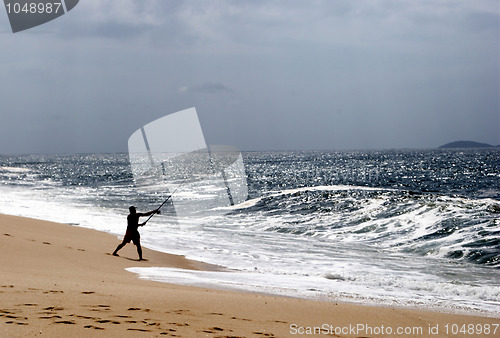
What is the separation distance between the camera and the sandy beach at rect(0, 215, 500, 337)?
4684 millimetres

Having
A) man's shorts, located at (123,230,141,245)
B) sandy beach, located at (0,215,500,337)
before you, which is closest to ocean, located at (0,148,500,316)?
sandy beach, located at (0,215,500,337)

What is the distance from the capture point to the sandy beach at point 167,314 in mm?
4684

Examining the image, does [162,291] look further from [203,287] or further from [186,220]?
[186,220]

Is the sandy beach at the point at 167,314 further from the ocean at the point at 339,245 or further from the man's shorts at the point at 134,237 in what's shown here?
the man's shorts at the point at 134,237

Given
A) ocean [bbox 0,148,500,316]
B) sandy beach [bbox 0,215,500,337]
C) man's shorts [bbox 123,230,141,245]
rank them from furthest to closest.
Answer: man's shorts [bbox 123,230,141,245] < ocean [bbox 0,148,500,316] < sandy beach [bbox 0,215,500,337]

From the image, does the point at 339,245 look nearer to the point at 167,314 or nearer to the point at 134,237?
the point at 134,237

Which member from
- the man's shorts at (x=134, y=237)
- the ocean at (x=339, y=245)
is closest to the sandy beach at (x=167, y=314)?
the ocean at (x=339, y=245)

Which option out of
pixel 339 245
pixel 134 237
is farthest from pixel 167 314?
pixel 339 245

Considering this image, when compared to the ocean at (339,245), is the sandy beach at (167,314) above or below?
above

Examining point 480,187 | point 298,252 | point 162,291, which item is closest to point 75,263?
point 162,291

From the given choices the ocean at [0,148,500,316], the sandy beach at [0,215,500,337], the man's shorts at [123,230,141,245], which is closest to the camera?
the sandy beach at [0,215,500,337]

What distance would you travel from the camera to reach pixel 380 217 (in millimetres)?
20500

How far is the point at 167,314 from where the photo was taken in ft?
17.5

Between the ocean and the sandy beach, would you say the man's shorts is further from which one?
the sandy beach
